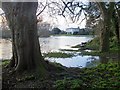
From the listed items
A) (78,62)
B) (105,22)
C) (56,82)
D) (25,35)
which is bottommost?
(78,62)

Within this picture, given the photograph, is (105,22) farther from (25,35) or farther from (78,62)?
(25,35)

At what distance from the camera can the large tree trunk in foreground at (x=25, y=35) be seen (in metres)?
8.12

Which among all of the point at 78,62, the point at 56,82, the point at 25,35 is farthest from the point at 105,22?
the point at 56,82

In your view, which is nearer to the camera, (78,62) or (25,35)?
(25,35)

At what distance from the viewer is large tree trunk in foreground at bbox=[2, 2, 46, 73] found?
812 centimetres

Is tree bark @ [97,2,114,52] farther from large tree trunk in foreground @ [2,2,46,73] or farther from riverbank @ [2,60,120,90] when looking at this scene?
large tree trunk in foreground @ [2,2,46,73]

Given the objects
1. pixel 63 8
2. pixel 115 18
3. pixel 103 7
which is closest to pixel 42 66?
pixel 63 8

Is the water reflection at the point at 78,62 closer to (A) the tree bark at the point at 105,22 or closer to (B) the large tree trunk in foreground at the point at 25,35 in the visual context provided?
(B) the large tree trunk in foreground at the point at 25,35

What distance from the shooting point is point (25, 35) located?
8.22 m

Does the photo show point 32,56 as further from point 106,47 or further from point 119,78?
point 106,47

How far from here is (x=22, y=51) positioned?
8.27 metres

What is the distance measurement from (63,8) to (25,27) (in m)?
4.73

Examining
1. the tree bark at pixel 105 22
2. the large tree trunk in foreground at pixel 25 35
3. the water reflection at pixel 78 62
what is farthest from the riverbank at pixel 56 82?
the tree bark at pixel 105 22

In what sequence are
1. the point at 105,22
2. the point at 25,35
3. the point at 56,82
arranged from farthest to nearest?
the point at 105,22
the point at 25,35
the point at 56,82
